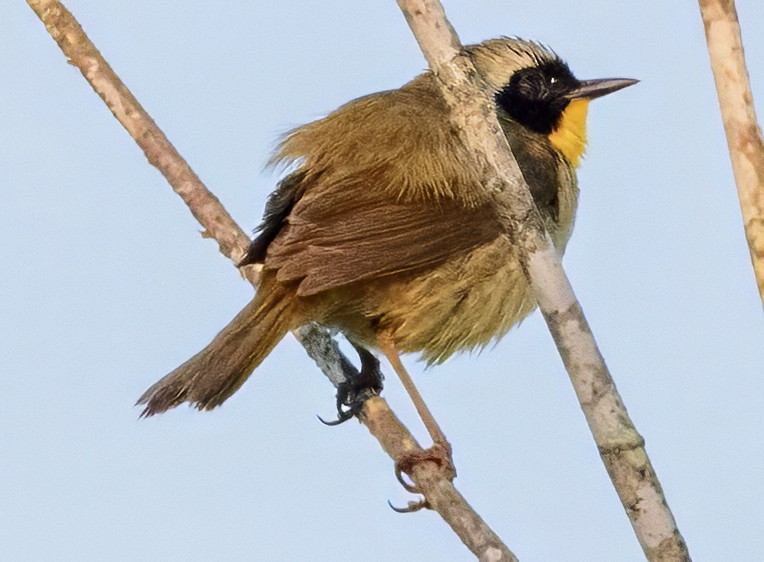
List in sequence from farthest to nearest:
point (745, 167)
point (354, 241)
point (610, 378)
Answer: point (354, 241), point (610, 378), point (745, 167)

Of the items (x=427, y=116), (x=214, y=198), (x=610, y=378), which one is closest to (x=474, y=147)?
(x=610, y=378)

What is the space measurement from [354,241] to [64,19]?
1439 millimetres

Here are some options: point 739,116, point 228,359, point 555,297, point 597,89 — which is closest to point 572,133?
point 597,89

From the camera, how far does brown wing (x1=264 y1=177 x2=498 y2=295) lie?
13.1ft

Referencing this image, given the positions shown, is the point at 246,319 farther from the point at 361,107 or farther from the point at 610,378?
the point at 610,378

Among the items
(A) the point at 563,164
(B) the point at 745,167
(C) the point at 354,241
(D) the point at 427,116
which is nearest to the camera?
(B) the point at 745,167

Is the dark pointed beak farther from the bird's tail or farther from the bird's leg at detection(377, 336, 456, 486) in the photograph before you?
the bird's tail

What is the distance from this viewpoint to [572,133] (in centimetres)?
498

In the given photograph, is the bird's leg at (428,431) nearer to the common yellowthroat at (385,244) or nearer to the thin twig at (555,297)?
the common yellowthroat at (385,244)

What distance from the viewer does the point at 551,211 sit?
461cm

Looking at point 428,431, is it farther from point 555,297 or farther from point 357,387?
point 555,297

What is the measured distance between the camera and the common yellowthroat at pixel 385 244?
4.02 m

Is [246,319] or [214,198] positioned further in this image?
[214,198]

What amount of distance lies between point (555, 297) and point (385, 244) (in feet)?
4.38
